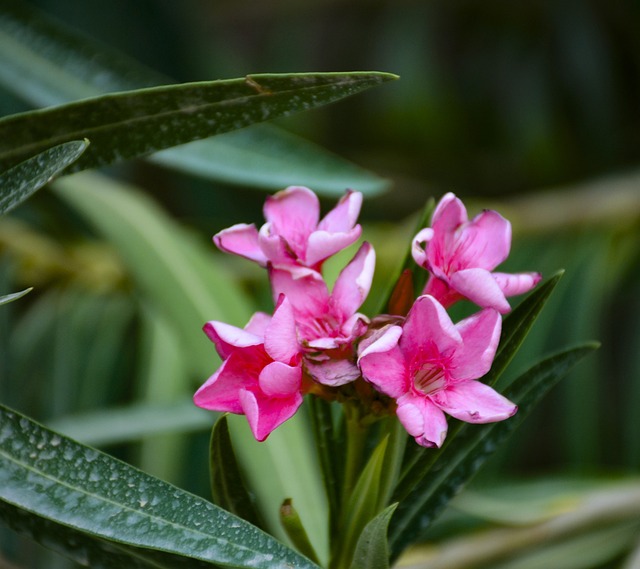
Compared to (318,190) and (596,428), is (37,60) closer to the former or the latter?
(318,190)

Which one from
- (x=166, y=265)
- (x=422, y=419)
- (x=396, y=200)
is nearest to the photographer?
(x=422, y=419)

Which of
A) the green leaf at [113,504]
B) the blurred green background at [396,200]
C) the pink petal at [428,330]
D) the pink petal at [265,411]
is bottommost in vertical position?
the blurred green background at [396,200]

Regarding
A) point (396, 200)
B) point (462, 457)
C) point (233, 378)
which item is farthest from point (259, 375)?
point (396, 200)

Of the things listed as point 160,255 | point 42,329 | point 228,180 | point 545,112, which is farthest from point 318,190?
point 545,112

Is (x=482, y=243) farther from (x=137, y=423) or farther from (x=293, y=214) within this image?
(x=137, y=423)

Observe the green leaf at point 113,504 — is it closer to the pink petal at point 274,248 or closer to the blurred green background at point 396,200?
the pink petal at point 274,248

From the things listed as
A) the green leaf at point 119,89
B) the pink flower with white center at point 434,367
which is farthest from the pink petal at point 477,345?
the green leaf at point 119,89

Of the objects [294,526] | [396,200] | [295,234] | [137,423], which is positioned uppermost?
[295,234]
